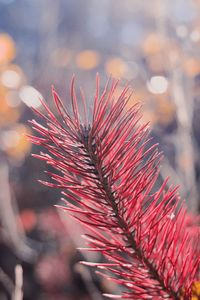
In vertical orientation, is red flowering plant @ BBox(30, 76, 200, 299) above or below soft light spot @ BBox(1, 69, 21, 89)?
below

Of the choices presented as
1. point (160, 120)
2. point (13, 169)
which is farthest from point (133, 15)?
point (160, 120)

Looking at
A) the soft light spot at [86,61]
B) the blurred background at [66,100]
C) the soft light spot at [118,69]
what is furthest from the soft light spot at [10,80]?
the soft light spot at [86,61]

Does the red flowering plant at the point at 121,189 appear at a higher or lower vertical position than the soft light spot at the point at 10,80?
lower

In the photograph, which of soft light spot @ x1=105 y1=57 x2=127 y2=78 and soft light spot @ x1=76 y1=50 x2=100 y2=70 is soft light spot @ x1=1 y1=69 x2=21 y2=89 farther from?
soft light spot @ x1=76 y1=50 x2=100 y2=70

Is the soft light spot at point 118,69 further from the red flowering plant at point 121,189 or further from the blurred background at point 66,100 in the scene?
the red flowering plant at point 121,189

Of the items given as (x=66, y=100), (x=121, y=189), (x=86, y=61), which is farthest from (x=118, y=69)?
(x=121, y=189)

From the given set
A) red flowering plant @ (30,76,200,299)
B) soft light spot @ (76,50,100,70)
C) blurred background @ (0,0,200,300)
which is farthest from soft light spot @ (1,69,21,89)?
red flowering plant @ (30,76,200,299)
